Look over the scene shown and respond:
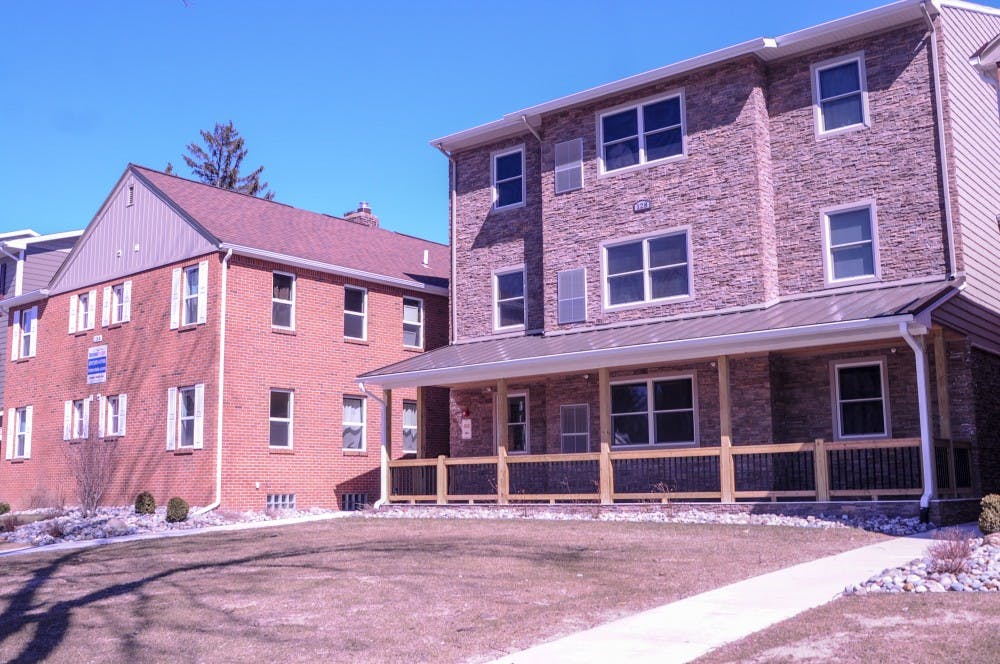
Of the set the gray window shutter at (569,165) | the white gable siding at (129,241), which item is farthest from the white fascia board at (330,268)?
the gray window shutter at (569,165)

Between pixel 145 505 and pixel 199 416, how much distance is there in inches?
90.3

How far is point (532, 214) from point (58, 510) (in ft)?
44.1

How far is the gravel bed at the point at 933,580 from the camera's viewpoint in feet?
29.9

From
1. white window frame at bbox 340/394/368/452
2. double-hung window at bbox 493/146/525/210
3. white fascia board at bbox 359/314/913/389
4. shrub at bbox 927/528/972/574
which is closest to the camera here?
shrub at bbox 927/528/972/574

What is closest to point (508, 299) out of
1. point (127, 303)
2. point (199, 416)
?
point (199, 416)

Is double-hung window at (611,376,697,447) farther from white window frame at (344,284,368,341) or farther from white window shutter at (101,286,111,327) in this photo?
white window shutter at (101,286,111,327)

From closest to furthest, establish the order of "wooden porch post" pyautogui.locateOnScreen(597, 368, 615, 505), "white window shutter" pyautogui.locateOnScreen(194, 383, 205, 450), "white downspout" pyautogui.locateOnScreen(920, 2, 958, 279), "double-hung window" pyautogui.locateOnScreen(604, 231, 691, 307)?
"white downspout" pyautogui.locateOnScreen(920, 2, 958, 279) < "wooden porch post" pyautogui.locateOnScreen(597, 368, 615, 505) < "double-hung window" pyautogui.locateOnScreen(604, 231, 691, 307) < "white window shutter" pyautogui.locateOnScreen(194, 383, 205, 450)

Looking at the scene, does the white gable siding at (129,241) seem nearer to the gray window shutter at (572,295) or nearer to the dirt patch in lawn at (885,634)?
the gray window shutter at (572,295)

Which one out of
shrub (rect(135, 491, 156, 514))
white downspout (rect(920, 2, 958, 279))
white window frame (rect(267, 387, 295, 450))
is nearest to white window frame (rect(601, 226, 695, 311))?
white downspout (rect(920, 2, 958, 279))

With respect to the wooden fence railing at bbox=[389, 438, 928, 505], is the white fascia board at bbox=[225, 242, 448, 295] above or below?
above

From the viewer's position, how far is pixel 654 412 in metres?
20.4

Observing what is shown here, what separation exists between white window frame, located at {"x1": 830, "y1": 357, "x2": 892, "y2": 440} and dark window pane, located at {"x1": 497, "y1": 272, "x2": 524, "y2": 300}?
25.7ft

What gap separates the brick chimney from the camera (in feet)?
105

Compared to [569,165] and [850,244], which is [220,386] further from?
[850,244]
